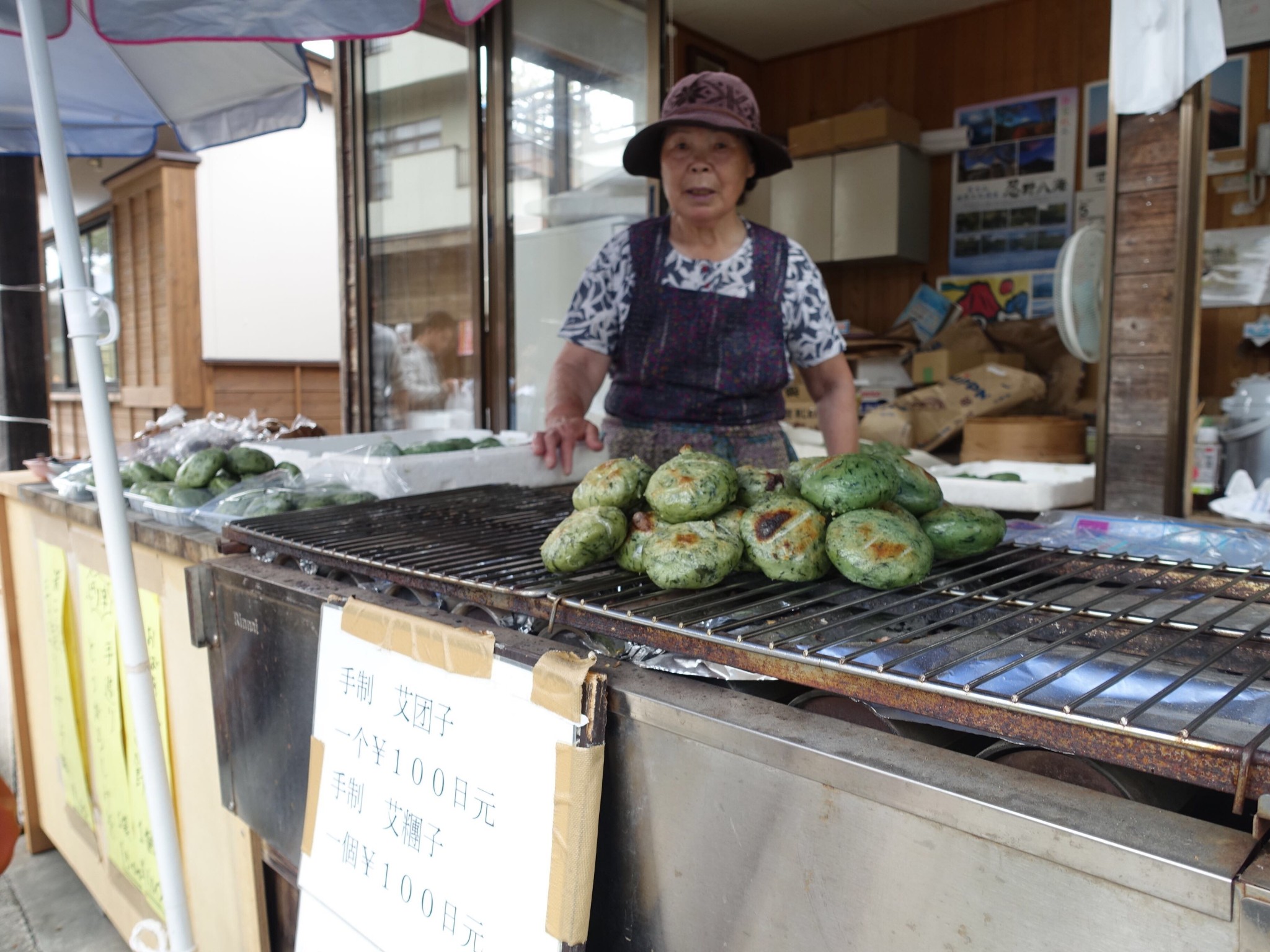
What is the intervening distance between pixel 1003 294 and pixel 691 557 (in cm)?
565

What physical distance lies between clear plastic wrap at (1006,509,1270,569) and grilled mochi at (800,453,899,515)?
390 millimetres

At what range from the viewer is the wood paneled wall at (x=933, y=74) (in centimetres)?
566

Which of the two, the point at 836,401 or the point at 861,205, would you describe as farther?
the point at 861,205

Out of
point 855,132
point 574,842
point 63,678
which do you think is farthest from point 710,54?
point 574,842

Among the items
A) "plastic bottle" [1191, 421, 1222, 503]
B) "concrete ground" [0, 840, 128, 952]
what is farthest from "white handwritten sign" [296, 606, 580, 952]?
"plastic bottle" [1191, 421, 1222, 503]

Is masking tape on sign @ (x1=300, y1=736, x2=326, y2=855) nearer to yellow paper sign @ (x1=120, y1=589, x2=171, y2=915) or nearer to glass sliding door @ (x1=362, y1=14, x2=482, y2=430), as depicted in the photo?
yellow paper sign @ (x1=120, y1=589, x2=171, y2=915)

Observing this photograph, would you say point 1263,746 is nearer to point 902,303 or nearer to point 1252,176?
point 1252,176

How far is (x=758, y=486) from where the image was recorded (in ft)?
4.05

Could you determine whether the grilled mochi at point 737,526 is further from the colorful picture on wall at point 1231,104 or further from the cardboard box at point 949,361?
the colorful picture on wall at point 1231,104

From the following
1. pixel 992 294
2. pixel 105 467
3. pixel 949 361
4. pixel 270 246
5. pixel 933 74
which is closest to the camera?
pixel 105 467

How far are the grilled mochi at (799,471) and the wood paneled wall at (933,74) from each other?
546cm

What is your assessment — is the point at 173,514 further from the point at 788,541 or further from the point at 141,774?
the point at 788,541

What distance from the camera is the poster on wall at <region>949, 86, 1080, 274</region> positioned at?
5.71 metres

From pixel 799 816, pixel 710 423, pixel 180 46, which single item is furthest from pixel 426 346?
pixel 799 816
